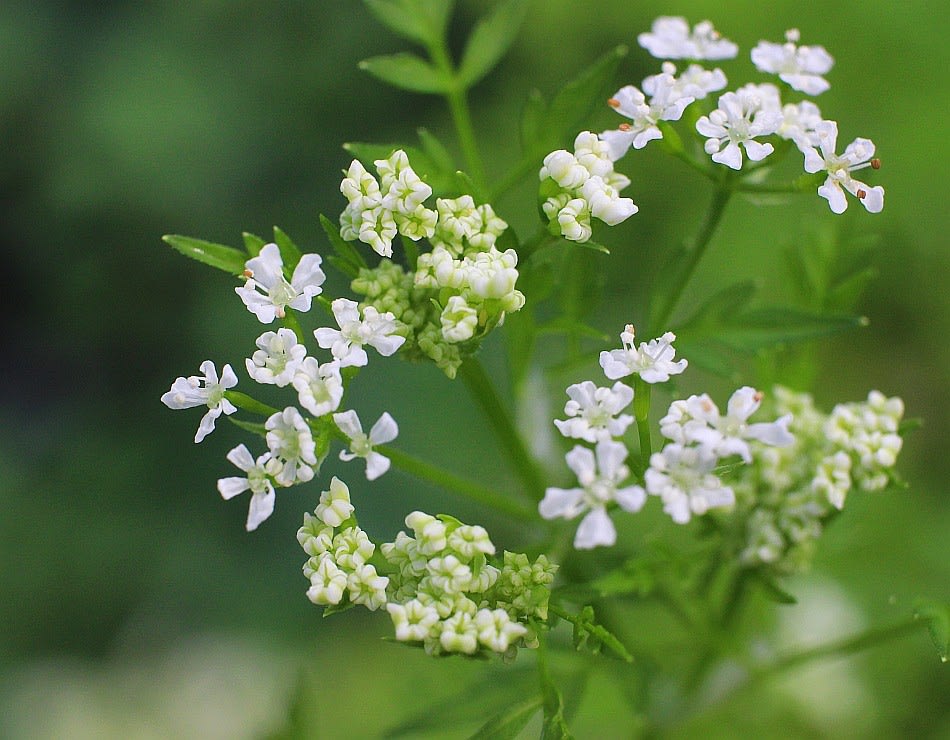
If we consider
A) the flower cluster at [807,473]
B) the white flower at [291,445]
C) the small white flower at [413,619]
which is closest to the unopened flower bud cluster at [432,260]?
the white flower at [291,445]

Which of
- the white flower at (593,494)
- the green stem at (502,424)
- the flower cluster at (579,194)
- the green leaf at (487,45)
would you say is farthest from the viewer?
the green leaf at (487,45)

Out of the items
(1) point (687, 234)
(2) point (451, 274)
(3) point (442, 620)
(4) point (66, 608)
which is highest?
(2) point (451, 274)

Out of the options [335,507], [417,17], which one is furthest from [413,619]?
[417,17]

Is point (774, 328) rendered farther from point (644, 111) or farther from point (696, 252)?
point (644, 111)

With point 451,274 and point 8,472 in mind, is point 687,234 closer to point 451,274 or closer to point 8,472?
point 451,274

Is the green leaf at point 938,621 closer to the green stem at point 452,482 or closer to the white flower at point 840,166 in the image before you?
the white flower at point 840,166

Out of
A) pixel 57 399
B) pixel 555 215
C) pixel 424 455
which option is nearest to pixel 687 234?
pixel 424 455
